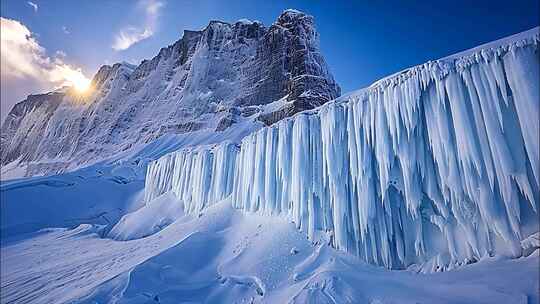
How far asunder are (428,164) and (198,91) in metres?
67.4

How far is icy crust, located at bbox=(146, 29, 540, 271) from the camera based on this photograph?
5.82 m

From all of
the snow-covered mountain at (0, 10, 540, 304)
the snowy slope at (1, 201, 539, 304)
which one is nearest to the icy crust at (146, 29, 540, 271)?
the snow-covered mountain at (0, 10, 540, 304)

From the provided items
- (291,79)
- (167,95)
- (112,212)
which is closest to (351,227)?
(112,212)

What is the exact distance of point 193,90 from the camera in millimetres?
70562

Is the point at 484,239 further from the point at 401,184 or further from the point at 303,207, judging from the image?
the point at 303,207

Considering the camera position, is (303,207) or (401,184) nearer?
(401,184)

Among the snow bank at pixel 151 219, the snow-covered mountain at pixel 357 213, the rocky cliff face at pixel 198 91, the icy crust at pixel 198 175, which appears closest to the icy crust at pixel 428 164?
the snow-covered mountain at pixel 357 213

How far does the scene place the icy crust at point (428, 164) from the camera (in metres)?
5.82

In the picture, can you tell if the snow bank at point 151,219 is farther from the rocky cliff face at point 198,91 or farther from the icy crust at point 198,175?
the rocky cliff face at point 198,91

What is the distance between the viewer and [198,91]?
69875mm

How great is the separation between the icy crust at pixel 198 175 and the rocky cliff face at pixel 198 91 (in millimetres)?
36226

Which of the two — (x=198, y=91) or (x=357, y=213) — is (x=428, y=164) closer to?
(x=357, y=213)

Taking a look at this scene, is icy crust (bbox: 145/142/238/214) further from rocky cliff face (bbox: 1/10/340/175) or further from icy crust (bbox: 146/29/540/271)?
rocky cliff face (bbox: 1/10/340/175)

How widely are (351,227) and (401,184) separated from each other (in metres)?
Result: 1.87
